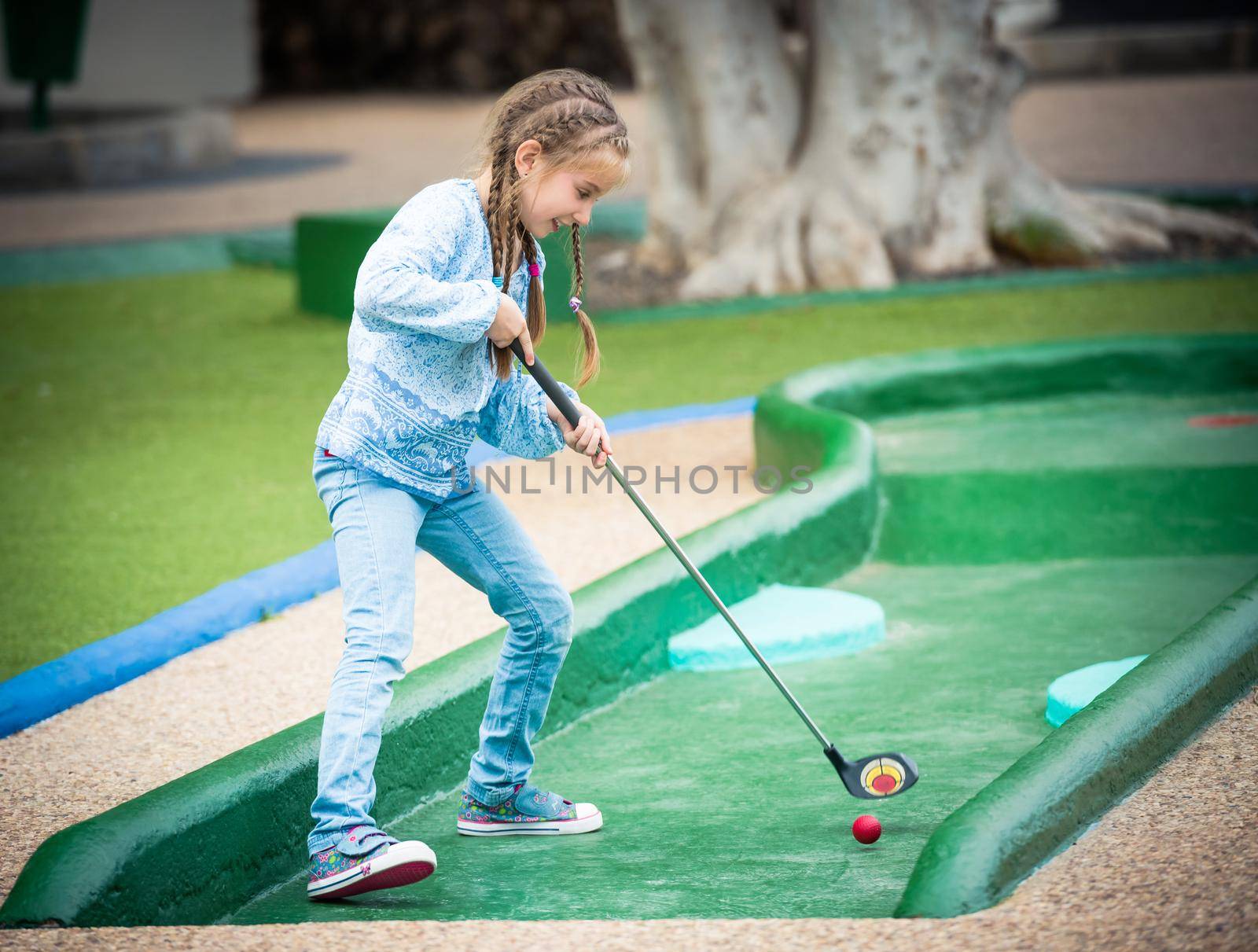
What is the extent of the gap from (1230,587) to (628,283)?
621cm

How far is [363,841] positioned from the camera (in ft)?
7.97

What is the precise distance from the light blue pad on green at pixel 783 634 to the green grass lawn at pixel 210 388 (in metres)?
1.51

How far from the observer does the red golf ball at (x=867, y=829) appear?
2.64 meters

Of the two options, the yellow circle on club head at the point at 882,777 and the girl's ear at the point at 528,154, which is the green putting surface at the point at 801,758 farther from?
the girl's ear at the point at 528,154

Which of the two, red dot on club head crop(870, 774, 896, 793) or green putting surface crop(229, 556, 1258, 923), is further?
red dot on club head crop(870, 774, 896, 793)

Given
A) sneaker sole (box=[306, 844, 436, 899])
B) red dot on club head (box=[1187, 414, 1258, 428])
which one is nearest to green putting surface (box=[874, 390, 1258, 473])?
red dot on club head (box=[1187, 414, 1258, 428])

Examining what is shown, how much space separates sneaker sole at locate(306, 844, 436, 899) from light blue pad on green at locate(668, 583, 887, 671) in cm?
134

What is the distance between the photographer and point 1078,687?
323cm

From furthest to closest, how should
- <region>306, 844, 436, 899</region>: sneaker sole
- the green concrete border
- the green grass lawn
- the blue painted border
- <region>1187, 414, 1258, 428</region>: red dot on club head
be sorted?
<region>1187, 414, 1258, 428</region>: red dot on club head < the green grass lawn < the blue painted border < <region>306, 844, 436, 899</region>: sneaker sole < the green concrete border

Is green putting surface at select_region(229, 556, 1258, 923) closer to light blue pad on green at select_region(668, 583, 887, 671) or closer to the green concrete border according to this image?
light blue pad on green at select_region(668, 583, 887, 671)

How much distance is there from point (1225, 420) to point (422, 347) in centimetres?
357

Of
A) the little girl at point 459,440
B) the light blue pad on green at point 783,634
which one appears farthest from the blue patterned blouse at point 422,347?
the light blue pad on green at point 783,634

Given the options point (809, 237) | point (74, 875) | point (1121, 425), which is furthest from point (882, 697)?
point (809, 237)

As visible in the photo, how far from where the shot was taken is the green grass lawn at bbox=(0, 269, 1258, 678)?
4.75m
